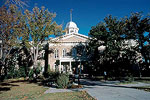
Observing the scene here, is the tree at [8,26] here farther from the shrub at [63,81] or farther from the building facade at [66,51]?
the shrub at [63,81]

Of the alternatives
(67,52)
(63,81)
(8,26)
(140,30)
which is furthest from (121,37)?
(8,26)

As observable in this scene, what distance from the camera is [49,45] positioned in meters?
27.6

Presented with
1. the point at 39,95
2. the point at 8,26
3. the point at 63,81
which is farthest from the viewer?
the point at 8,26

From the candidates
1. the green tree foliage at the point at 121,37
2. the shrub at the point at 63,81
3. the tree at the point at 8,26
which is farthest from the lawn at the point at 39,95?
the green tree foliage at the point at 121,37

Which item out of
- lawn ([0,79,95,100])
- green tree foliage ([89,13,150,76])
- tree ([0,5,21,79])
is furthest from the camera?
green tree foliage ([89,13,150,76])

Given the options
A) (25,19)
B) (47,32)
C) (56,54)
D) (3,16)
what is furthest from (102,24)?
(3,16)

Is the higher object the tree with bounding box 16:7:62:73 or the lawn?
the tree with bounding box 16:7:62:73

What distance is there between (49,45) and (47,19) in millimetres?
7634

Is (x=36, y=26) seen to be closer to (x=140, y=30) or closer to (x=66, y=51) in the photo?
(x=66, y=51)

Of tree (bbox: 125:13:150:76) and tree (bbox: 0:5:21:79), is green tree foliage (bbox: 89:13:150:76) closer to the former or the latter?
tree (bbox: 125:13:150:76)

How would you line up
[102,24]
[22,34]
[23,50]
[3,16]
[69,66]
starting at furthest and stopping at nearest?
1. [23,50]
2. [69,66]
3. [102,24]
4. [22,34]
5. [3,16]

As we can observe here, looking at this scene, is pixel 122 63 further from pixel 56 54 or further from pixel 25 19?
pixel 25 19

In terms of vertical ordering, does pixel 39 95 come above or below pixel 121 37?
below

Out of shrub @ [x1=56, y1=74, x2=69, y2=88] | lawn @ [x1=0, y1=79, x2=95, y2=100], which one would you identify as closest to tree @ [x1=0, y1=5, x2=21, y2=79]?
lawn @ [x1=0, y1=79, x2=95, y2=100]
